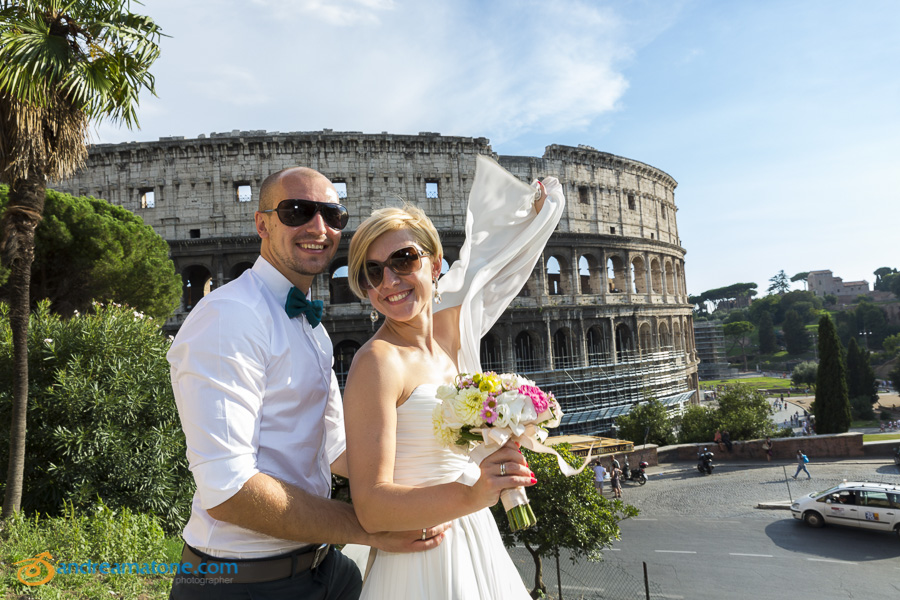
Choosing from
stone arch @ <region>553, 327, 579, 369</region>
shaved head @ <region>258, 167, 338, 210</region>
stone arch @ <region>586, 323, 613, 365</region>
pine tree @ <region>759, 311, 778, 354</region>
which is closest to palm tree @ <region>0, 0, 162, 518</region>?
shaved head @ <region>258, 167, 338, 210</region>

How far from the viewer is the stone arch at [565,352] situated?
2753cm

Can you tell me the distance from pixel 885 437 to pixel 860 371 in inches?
684

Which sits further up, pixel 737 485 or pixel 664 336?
pixel 664 336

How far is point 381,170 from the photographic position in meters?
25.7

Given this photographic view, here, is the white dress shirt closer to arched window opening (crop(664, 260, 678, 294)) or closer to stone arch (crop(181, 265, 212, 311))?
stone arch (crop(181, 265, 212, 311))

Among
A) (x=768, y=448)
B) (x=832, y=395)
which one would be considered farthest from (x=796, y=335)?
(x=768, y=448)

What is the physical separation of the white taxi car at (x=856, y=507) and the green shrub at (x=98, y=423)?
13.8 meters

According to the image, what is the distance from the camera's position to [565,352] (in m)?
28.4

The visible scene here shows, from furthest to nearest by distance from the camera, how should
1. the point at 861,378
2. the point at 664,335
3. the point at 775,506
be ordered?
the point at 861,378 < the point at 664,335 < the point at 775,506

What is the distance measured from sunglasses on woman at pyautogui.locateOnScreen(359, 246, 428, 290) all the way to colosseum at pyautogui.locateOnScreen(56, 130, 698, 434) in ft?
64.4

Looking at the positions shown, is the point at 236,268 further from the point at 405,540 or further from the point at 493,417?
the point at 493,417

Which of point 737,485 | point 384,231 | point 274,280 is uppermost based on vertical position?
point 384,231

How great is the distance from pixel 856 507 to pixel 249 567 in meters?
15.0

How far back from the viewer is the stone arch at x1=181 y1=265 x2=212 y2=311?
992 inches
